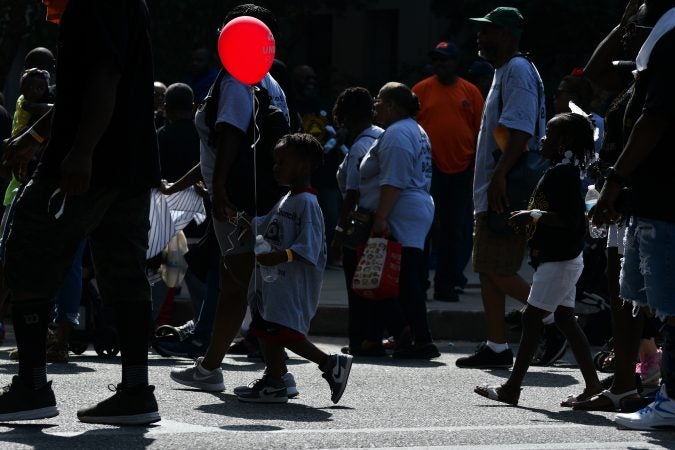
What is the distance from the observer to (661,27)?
6.52 meters

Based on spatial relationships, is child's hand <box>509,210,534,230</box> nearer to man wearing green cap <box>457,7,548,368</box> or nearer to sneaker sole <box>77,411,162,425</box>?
man wearing green cap <box>457,7,548,368</box>

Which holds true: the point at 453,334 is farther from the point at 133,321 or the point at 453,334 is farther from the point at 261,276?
the point at 133,321

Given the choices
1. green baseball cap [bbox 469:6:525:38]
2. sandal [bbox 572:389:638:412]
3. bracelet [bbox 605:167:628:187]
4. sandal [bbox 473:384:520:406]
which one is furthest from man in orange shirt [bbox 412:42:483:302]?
bracelet [bbox 605:167:628:187]

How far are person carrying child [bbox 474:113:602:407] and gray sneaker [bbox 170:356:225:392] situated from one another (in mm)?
1271

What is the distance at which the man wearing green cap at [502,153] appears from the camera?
9219 millimetres

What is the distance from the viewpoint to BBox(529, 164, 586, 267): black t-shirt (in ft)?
25.2

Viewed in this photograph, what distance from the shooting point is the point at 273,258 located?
7539 millimetres

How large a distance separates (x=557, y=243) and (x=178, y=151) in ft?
12.2

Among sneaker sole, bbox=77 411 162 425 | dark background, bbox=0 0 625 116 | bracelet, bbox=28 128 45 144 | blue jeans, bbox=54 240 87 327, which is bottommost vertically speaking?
sneaker sole, bbox=77 411 162 425

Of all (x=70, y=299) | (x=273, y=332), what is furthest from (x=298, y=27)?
(x=273, y=332)

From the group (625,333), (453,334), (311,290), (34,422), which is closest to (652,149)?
(625,333)

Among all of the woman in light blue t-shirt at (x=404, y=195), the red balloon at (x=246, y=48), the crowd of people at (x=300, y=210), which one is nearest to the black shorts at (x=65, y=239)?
the crowd of people at (x=300, y=210)

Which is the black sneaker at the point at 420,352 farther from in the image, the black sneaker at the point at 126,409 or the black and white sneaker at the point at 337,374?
the black sneaker at the point at 126,409

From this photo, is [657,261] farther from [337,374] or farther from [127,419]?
[127,419]
